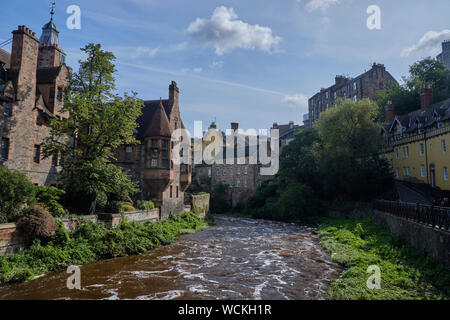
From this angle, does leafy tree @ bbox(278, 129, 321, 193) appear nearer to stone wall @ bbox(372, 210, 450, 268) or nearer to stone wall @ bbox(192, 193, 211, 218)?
stone wall @ bbox(192, 193, 211, 218)

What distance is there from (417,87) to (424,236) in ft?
133

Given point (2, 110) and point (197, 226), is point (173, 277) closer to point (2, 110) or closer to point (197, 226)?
point (2, 110)

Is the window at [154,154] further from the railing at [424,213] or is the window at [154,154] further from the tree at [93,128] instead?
the railing at [424,213]

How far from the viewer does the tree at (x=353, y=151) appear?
3494 cm

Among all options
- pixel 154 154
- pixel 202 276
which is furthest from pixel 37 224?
pixel 154 154

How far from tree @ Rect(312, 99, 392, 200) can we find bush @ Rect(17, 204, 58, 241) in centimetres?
2920

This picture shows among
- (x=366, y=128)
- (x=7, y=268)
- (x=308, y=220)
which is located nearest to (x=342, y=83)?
(x=366, y=128)

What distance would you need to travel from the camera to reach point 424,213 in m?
15.8

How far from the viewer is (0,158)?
18250mm

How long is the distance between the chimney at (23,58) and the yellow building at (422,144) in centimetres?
3309

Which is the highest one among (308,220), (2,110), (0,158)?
(2,110)

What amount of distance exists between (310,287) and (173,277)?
230 inches

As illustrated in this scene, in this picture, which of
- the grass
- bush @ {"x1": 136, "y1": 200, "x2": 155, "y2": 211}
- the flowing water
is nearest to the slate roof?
the grass

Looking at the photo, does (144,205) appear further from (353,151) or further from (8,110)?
(353,151)
